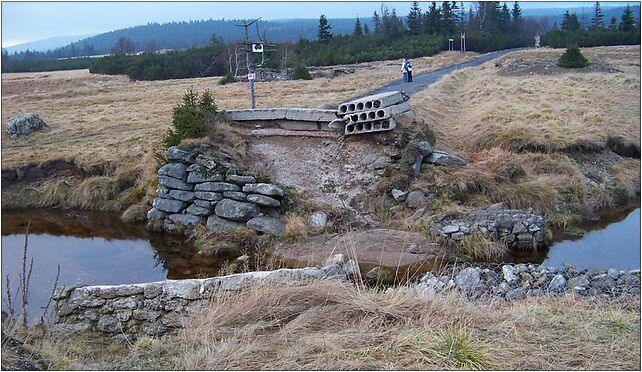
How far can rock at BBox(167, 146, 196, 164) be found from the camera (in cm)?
1386

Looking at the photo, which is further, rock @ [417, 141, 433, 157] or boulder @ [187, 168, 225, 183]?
rock @ [417, 141, 433, 157]

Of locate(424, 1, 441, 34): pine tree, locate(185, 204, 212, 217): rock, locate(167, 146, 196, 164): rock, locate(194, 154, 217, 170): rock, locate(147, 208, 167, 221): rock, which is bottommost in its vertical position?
locate(147, 208, 167, 221): rock

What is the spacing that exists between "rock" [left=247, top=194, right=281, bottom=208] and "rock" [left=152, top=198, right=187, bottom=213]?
1673mm

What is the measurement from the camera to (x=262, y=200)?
13148 millimetres

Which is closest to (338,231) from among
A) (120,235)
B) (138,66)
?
(120,235)

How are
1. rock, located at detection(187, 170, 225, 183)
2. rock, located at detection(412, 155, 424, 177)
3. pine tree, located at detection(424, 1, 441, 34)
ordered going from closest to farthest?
rock, located at detection(187, 170, 225, 183) < rock, located at detection(412, 155, 424, 177) < pine tree, located at detection(424, 1, 441, 34)

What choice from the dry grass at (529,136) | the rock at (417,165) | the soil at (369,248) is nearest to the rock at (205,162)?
the soil at (369,248)

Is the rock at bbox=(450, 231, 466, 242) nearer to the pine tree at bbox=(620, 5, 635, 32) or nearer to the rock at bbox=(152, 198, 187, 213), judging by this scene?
the rock at bbox=(152, 198, 187, 213)

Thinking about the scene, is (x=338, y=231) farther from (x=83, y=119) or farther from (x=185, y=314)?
(x=83, y=119)

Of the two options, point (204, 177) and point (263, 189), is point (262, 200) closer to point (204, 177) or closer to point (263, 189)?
point (263, 189)

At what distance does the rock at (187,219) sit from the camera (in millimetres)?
13445

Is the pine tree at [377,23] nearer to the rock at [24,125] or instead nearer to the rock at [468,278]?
the rock at [24,125]

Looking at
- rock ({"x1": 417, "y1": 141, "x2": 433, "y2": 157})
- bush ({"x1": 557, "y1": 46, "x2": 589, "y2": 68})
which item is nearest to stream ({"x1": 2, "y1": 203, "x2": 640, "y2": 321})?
rock ({"x1": 417, "y1": 141, "x2": 433, "y2": 157})

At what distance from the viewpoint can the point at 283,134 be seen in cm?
1622
